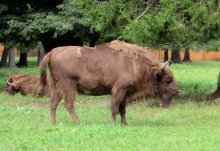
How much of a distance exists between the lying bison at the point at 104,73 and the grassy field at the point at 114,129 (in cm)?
68

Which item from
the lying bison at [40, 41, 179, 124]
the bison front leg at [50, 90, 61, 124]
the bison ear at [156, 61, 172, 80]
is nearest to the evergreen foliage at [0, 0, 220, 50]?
the bison ear at [156, 61, 172, 80]

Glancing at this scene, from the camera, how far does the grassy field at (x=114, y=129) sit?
968cm

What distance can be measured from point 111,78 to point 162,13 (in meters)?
4.27

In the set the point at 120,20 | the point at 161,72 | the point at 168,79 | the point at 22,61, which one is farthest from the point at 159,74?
the point at 22,61

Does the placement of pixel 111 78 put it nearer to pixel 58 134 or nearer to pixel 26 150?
pixel 58 134

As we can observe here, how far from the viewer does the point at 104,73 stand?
12.9m

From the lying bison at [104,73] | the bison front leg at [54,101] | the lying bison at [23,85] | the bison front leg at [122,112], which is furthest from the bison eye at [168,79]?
the lying bison at [23,85]

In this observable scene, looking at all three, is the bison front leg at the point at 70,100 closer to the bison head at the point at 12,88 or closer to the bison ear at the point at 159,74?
the bison ear at the point at 159,74

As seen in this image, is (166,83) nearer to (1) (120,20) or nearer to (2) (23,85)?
(1) (120,20)

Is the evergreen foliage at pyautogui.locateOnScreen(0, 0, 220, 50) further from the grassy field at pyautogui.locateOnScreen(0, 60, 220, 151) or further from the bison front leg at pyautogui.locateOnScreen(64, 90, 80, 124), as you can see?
the bison front leg at pyautogui.locateOnScreen(64, 90, 80, 124)

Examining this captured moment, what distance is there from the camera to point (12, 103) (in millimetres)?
18375

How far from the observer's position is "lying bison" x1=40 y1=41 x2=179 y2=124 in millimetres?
12789

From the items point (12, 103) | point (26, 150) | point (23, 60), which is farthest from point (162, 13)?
point (23, 60)

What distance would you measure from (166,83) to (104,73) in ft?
5.14
